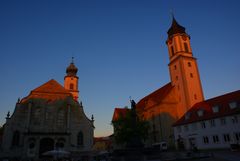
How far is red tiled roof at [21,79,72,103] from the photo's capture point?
3975 centimetres

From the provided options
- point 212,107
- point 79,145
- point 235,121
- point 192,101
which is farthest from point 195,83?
point 79,145

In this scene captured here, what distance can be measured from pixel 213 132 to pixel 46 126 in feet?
95.4

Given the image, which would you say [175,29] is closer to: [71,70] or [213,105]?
[213,105]

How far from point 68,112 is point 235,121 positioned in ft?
93.8

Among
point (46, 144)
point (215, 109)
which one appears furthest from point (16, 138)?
point (215, 109)

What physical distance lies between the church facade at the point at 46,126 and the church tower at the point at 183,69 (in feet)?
69.5

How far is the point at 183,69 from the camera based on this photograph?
155 feet

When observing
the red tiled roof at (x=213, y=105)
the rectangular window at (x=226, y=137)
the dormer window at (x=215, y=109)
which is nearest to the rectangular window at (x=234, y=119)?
the red tiled roof at (x=213, y=105)

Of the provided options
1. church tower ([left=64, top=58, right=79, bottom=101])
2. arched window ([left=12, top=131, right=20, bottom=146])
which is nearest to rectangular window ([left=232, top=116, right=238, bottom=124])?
arched window ([left=12, top=131, right=20, bottom=146])

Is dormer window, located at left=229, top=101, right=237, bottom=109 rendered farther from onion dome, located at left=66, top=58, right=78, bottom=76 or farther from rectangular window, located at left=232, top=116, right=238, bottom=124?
onion dome, located at left=66, top=58, right=78, bottom=76

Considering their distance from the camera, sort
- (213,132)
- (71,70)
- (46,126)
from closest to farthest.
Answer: (213,132) → (46,126) → (71,70)

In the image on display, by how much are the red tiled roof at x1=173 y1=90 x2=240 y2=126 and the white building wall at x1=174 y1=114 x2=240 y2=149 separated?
26.8 inches

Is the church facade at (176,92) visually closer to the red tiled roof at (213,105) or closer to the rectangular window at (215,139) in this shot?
the red tiled roof at (213,105)

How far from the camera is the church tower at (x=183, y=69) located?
45625 millimetres
